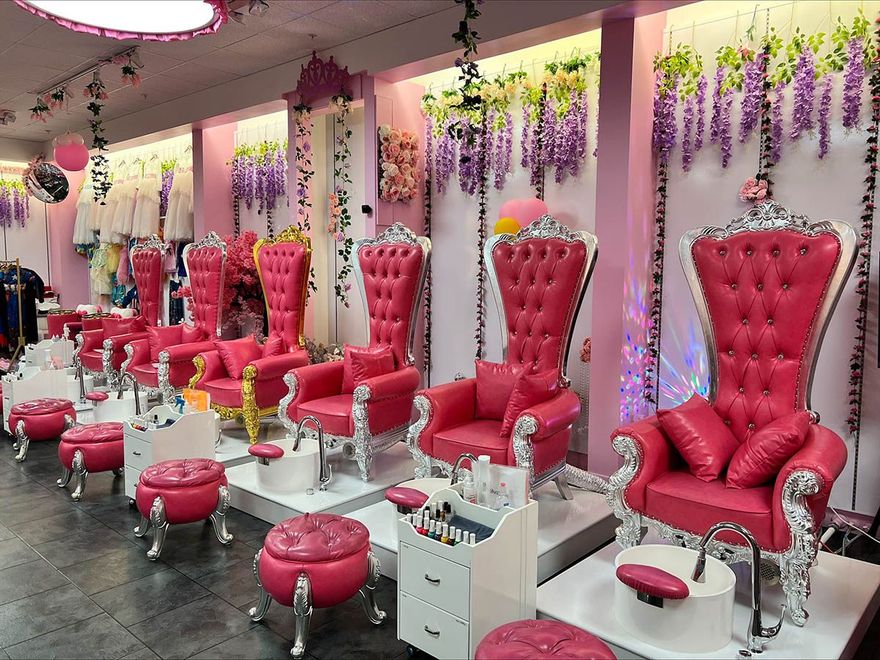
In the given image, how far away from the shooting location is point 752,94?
3.92 m

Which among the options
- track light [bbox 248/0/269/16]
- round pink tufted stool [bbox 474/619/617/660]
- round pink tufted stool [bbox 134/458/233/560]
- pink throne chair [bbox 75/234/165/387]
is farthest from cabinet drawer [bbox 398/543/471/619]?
pink throne chair [bbox 75/234/165/387]

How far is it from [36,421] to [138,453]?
1627 millimetres

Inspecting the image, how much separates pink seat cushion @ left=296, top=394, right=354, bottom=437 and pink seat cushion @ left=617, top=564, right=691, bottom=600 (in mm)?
2018

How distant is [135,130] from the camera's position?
312 inches

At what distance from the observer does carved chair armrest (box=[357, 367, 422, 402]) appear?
396 centimetres

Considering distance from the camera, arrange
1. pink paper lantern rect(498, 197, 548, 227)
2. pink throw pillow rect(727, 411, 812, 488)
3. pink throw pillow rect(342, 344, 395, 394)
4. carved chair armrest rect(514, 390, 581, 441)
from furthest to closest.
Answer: pink paper lantern rect(498, 197, 548, 227)
pink throw pillow rect(342, 344, 395, 394)
carved chair armrest rect(514, 390, 581, 441)
pink throw pillow rect(727, 411, 812, 488)

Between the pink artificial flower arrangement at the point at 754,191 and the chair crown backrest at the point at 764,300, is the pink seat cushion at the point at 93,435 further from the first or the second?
the pink artificial flower arrangement at the point at 754,191

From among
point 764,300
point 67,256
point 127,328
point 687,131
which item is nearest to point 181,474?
point 764,300

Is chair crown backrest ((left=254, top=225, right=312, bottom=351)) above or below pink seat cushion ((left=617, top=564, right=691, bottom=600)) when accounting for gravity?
above

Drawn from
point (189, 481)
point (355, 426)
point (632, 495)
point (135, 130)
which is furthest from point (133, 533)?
point (135, 130)

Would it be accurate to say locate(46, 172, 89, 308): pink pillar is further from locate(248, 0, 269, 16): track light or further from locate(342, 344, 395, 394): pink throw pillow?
locate(342, 344, 395, 394): pink throw pillow

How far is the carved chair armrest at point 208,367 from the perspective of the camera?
4941 millimetres

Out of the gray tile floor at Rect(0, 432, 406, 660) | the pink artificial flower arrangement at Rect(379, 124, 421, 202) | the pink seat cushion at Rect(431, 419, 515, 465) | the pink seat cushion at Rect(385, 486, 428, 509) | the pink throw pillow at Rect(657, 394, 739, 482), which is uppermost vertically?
the pink artificial flower arrangement at Rect(379, 124, 421, 202)

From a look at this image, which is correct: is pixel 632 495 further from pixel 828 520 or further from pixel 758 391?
pixel 828 520
